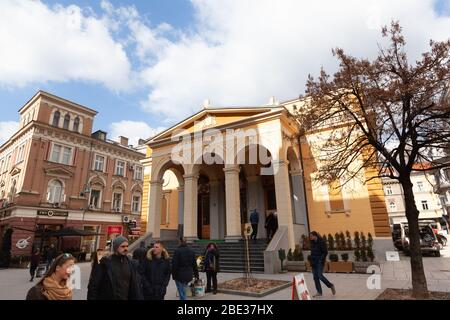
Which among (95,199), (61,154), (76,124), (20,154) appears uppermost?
(76,124)

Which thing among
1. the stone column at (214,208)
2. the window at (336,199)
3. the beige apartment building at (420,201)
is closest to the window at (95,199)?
the stone column at (214,208)

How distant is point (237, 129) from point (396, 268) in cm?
1014

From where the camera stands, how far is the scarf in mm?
3006

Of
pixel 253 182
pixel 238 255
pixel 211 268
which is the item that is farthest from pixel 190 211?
pixel 211 268

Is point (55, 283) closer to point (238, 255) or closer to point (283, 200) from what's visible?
point (238, 255)

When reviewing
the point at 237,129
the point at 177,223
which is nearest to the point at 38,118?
the point at 177,223

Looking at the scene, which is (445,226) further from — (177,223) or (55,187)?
(55,187)

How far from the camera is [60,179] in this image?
26.8 meters

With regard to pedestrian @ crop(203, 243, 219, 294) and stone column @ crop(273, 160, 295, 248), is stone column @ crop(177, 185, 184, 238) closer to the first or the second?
stone column @ crop(273, 160, 295, 248)

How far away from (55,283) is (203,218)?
16988 mm

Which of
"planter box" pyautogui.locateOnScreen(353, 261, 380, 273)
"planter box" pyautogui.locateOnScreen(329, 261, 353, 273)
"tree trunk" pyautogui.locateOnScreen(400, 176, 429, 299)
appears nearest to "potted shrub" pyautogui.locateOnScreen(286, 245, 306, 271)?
"planter box" pyautogui.locateOnScreen(329, 261, 353, 273)

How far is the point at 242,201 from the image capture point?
18.7m

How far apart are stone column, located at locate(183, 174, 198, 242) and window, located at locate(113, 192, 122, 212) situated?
19.2 meters
